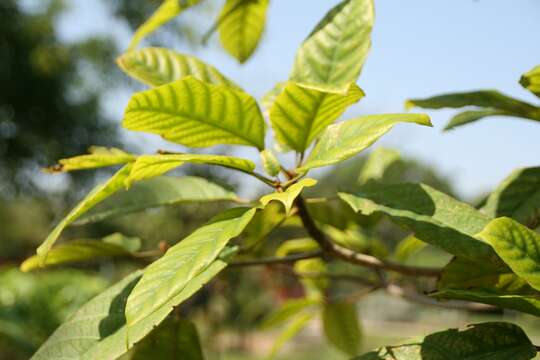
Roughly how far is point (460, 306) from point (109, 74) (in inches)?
690

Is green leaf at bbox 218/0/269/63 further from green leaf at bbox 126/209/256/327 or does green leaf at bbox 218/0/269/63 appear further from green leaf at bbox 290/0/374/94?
green leaf at bbox 126/209/256/327

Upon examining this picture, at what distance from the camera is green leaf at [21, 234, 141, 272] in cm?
79

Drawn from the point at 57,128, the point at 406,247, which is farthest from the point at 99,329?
the point at 57,128

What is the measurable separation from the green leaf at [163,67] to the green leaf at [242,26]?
224mm

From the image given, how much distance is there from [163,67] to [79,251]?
10.2 inches

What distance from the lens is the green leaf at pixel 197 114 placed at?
56 cm

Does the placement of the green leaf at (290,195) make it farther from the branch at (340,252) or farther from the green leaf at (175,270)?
the branch at (340,252)

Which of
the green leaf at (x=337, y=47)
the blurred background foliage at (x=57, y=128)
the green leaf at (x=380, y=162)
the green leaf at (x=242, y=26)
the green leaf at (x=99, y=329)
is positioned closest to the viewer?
the green leaf at (x=99, y=329)

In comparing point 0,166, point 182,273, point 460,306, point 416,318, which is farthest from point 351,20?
point 0,166

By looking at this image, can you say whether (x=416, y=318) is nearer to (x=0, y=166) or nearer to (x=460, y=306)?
(x=0, y=166)

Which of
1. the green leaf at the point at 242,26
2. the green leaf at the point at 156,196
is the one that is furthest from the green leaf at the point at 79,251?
the green leaf at the point at 242,26

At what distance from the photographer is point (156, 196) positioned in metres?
0.75

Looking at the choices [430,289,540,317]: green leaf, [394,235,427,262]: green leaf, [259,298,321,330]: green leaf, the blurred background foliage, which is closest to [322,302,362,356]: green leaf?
[259,298,321,330]: green leaf

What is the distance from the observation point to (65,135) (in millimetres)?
17125
